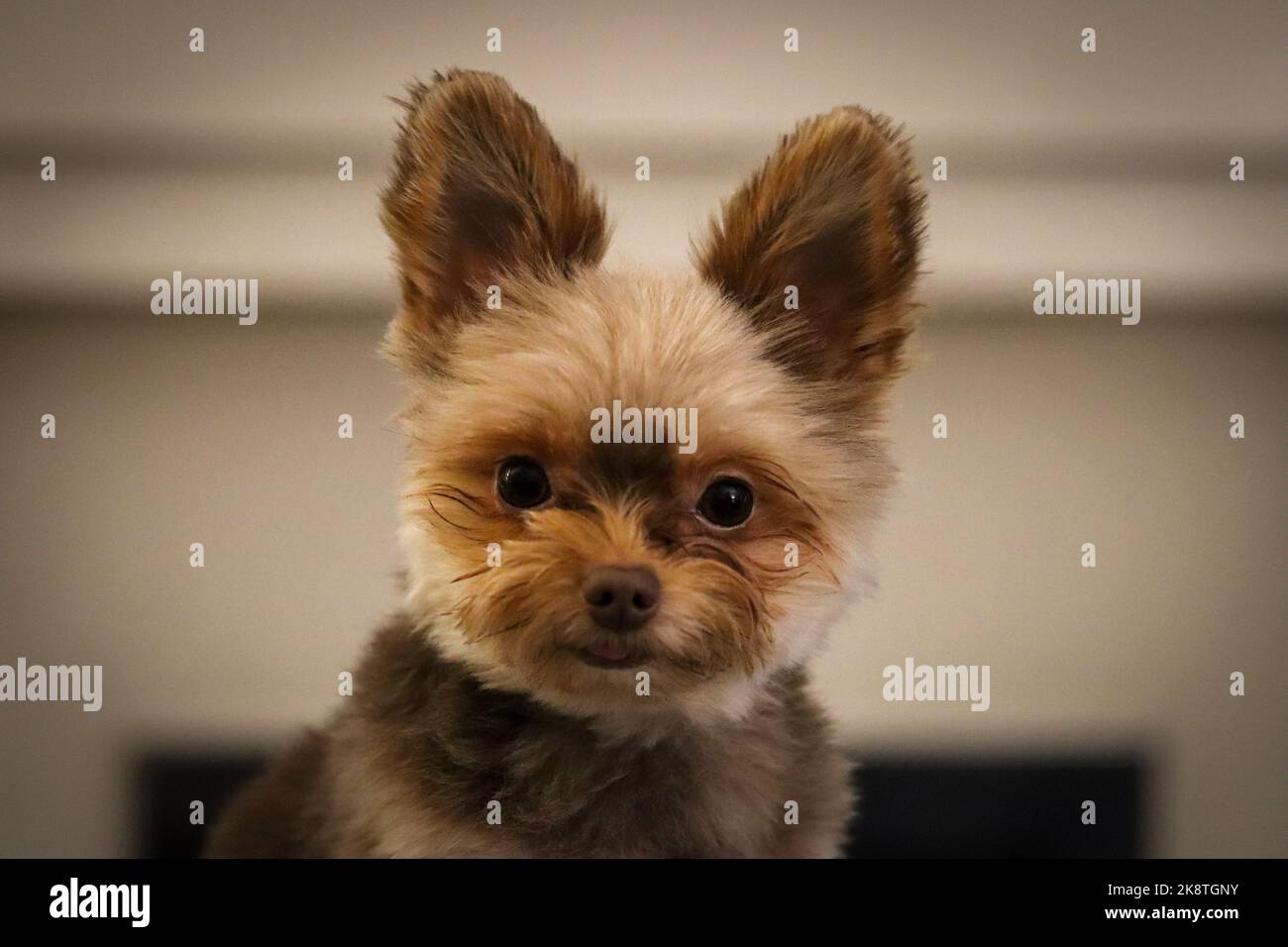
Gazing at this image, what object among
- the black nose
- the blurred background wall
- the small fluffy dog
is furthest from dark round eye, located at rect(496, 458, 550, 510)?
the blurred background wall

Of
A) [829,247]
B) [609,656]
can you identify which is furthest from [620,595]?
[829,247]

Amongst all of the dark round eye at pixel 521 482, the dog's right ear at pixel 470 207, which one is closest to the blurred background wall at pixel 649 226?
the dog's right ear at pixel 470 207

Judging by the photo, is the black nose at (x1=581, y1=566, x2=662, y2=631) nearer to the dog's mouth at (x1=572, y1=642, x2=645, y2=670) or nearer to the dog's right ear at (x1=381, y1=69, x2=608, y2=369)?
the dog's mouth at (x1=572, y1=642, x2=645, y2=670)

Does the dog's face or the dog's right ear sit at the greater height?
the dog's right ear

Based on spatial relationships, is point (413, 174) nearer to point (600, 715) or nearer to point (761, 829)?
point (600, 715)

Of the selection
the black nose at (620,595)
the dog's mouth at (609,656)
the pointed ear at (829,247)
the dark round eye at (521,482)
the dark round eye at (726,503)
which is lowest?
the dog's mouth at (609,656)

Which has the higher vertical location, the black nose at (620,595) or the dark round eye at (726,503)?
the dark round eye at (726,503)

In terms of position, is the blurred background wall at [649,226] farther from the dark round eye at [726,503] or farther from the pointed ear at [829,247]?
the dark round eye at [726,503]

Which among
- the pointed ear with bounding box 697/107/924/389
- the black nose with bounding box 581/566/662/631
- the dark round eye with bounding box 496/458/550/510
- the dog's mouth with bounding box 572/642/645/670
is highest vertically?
the pointed ear with bounding box 697/107/924/389
